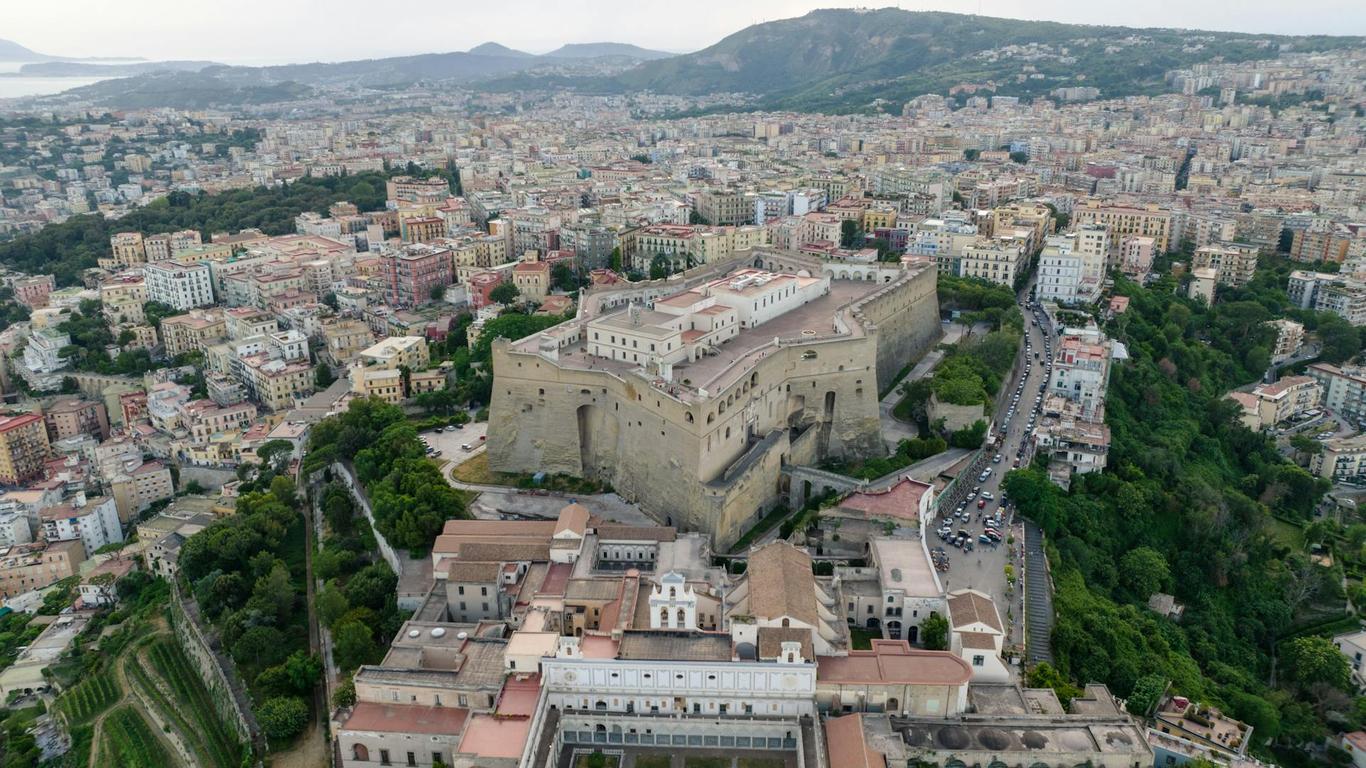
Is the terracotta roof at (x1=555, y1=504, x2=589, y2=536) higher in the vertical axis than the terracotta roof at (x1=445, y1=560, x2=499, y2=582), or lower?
higher

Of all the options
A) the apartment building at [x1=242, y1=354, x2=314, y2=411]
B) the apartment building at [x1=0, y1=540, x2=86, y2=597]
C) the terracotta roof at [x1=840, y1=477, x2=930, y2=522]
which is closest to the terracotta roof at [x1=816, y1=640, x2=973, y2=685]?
the terracotta roof at [x1=840, y1=477, x2=930, y2=522]

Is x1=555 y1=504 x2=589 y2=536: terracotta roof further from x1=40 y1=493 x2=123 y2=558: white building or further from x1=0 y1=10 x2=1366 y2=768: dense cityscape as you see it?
x1=40 y1=493 x2=123 y2=558: white building

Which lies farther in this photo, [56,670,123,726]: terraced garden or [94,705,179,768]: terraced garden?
[56,670,123,726]: terraced garden

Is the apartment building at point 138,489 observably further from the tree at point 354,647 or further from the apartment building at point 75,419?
the tree at point 354,647

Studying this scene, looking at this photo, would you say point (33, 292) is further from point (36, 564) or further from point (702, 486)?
point (702, 486)

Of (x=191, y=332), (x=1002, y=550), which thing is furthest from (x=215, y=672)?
(x=191, y=332)

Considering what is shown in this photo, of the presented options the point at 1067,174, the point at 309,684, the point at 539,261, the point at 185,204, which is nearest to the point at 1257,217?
the point at 1067,174

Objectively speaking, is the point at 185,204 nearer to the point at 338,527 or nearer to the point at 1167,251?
the point at 338,527
